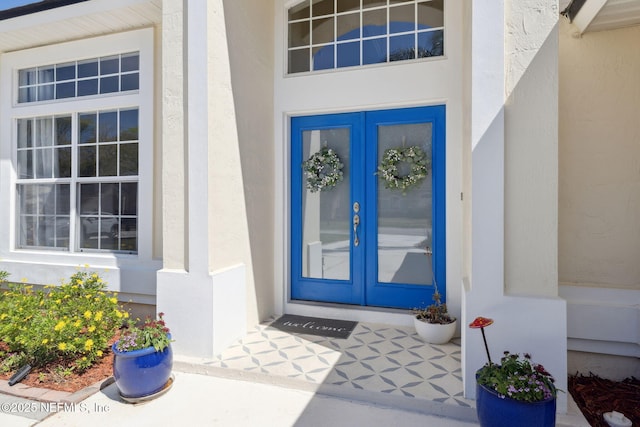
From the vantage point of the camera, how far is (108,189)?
4836 millimetres

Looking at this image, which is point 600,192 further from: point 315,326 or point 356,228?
point 315,326

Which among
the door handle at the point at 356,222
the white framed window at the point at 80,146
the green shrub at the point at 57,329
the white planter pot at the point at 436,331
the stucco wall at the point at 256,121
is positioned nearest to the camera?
the green shrub at the point at 57,329

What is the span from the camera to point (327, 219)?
4691 millimetres

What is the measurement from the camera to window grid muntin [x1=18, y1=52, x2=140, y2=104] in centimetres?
474

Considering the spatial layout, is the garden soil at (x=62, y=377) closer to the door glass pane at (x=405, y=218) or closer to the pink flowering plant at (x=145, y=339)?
the pink flowering plant at (x=145, y=339)

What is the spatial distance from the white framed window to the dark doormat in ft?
6.41

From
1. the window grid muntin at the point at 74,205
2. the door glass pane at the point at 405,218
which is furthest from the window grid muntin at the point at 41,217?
the door glass pane at the point at 405,218

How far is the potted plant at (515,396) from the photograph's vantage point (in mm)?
2141

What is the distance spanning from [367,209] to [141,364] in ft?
9.45

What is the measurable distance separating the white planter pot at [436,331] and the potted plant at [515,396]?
1.35 m

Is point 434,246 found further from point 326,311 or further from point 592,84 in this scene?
point 592,84

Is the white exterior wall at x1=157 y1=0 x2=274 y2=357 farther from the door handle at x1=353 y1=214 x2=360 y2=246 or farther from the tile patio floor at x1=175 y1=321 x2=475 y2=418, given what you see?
the door handle at x1=353 y1=214 x2=360 y2=246

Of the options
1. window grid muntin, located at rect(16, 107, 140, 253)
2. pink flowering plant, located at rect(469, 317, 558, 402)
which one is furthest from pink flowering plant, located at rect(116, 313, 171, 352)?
pink flowering plant, located at rect(469, 317, 558, 402)

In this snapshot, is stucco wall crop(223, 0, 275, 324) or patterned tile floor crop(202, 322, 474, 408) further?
stucco wall crop(223, 0, 275, 324)
